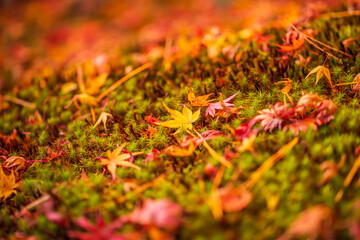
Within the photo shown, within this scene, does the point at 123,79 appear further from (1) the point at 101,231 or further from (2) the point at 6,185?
(1) the point at 101,231

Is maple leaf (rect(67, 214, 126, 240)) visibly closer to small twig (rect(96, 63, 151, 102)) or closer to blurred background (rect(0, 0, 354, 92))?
small twig (rect(96, 63, 151, 102))

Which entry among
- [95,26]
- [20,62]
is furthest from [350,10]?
[20,62]

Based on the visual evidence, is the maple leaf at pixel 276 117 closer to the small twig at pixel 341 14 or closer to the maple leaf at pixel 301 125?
the maple leaf at pixel 301 125

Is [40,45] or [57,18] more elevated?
[57,18]

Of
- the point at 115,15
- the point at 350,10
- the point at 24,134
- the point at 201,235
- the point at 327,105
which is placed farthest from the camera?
the point at 115,15

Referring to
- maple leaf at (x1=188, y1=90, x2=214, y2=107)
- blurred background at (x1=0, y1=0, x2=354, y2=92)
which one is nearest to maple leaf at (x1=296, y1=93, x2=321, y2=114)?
maple leaf at (x1=188, y1=90, x2=214, y2=107)

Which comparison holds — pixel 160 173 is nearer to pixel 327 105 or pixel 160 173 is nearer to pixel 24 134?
pixel 327 105
